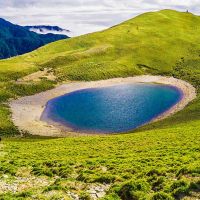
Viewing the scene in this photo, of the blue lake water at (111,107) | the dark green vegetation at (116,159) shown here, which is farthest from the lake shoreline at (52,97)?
the dark green vegetation at (116,159)

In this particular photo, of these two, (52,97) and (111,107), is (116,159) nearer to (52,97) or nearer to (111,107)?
(111,107)

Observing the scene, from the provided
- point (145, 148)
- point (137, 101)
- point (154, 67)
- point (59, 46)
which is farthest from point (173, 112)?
point (59, 46)

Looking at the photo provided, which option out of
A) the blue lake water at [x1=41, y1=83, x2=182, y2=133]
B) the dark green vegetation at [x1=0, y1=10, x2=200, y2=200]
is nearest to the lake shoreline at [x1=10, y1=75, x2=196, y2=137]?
the blue lake water at [x1=41, y1=83, x2=182, y2=133]

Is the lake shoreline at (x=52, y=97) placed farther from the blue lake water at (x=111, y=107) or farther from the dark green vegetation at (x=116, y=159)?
the dark green vegetation at (x=116, y=159)

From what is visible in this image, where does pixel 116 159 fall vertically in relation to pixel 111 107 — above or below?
above

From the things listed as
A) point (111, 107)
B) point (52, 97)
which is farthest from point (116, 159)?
point (52, 97)

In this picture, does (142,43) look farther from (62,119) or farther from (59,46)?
(62,119)
